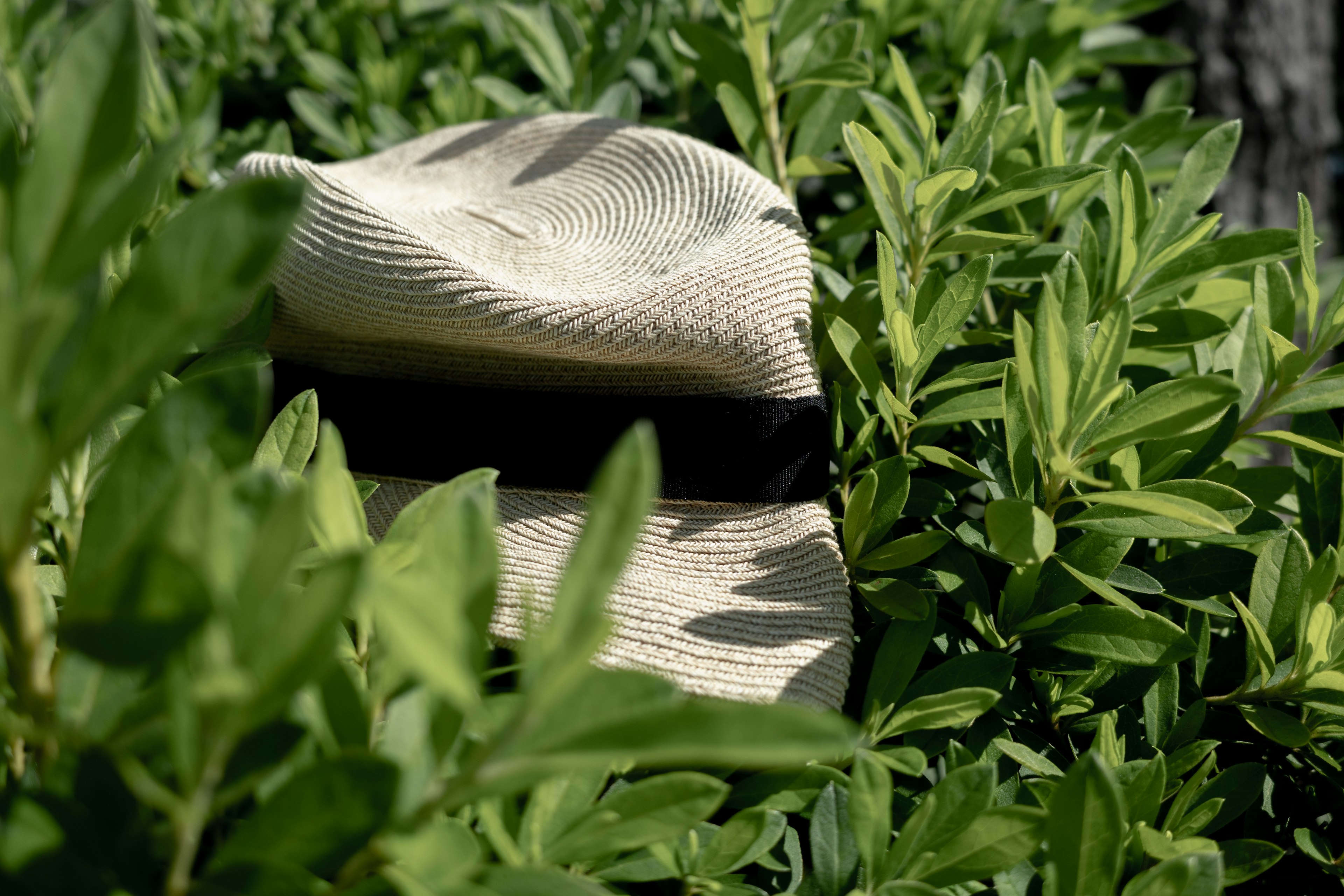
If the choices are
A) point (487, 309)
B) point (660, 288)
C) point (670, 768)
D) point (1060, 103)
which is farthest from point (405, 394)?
point (1060, 103)

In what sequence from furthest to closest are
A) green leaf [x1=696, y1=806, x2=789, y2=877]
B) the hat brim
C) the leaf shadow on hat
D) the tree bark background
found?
the tree bark background
the leaf shadow on hat
the hat brim
green leaf [x1=696, y1=806, x2=789, y2=877]

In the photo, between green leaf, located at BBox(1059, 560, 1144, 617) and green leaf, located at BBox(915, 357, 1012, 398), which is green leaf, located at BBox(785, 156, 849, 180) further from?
green leaf, located at BBox(1059, 560, 1144, 617)

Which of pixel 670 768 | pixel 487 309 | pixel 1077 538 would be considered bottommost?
pixel 670 768

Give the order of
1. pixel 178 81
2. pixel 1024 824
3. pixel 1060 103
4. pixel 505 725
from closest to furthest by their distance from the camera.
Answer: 1. pixel 505 725
2. pixel 1024 824
3. pixel 1060 103
4. pixel 178 81

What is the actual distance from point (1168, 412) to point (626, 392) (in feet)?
1.25

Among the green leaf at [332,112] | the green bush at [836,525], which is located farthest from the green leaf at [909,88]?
the green leaf at [332,112]

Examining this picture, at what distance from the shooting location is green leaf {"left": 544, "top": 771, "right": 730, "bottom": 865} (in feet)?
1.47

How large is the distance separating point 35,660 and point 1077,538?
635 millimetres

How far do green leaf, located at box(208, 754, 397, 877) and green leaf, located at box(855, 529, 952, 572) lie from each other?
0.43 m

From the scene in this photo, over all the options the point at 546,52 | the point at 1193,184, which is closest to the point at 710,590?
the point at 1193,184

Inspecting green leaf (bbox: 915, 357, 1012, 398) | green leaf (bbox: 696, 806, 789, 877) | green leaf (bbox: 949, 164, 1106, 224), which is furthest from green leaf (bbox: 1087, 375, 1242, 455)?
green leaf (bbox: 696, 806, 789, 877)

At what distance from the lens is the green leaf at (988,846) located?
1.64ft

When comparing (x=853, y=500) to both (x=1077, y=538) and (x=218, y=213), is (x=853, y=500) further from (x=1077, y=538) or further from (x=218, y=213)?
(x=218, y=213)

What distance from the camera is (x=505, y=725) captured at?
1.09 ft
